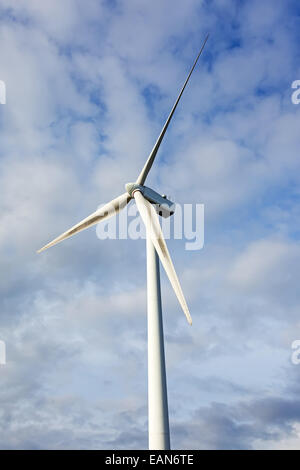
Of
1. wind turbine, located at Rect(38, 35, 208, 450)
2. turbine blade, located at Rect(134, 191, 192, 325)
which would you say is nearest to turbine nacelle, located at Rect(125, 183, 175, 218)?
wind turbine, located at Rect(38, 35, 208, 450)

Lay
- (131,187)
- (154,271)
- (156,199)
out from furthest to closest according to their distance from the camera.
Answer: (156,199), (131,187), (154,271)

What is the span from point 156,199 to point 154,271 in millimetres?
8469

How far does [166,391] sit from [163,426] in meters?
2.37

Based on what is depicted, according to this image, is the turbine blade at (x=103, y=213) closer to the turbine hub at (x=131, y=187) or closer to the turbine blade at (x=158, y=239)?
the turbine hub at (x=131, y=187)

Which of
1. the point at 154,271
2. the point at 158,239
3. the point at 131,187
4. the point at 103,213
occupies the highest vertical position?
the point at 131,187

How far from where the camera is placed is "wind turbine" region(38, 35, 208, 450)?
32.5 metres

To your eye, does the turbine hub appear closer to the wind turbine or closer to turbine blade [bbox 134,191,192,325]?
the wind turbine

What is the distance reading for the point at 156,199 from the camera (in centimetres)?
4378

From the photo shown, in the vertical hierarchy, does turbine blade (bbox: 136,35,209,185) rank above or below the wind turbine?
above

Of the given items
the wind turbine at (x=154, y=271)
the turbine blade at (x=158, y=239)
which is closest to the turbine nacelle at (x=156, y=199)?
the wind turbine at (x=154, y=271)

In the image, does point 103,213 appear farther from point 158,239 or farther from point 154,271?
point 154,271

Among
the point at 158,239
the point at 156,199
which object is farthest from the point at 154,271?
the point at 156,199
